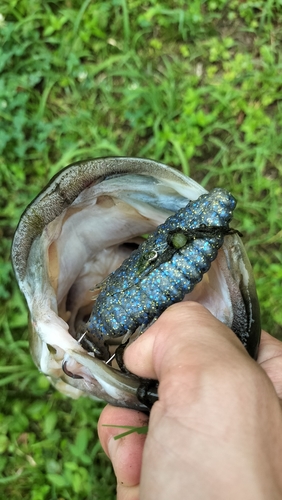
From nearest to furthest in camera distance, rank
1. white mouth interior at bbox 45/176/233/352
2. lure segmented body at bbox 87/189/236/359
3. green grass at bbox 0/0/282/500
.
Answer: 1. lure segmented body at bbox 87/189/236/359
2. white mouth interior at bbox 45/176/233/352
3. green grass at bbox 0/0/282/500

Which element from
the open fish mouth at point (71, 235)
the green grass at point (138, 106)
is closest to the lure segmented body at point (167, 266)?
the open fish mouth at point (71, 235)

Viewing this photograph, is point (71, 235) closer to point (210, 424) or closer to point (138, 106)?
point (210, 424)

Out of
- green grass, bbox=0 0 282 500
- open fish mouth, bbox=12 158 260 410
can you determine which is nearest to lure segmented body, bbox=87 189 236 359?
open fish mouth, bbox=12 158 260 410

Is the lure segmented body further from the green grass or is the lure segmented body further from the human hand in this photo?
the green grass

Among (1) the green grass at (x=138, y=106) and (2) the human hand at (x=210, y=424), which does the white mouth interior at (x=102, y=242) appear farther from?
(1) the green grass at (x=138, y=106)

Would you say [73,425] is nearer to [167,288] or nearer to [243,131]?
[167,288]
